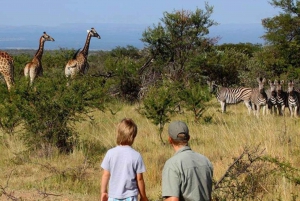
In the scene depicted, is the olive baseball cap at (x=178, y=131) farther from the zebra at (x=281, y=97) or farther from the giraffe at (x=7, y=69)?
the giraffe at (x=7, y=69)

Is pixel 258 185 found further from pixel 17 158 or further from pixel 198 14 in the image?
pixel 198 14

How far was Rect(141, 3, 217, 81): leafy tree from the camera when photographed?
2155cm

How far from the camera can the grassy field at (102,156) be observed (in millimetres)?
7965

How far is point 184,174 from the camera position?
471 centimetres

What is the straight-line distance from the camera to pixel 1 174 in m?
9.41

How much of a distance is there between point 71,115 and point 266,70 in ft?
47.0

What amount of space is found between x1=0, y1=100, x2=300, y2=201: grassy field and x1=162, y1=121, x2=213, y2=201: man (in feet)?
7.67

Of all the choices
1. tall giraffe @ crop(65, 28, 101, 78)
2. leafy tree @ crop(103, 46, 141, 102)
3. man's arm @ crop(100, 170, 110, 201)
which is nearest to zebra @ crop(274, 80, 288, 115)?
leafy tree @ crop(103, 46, 141, 102)

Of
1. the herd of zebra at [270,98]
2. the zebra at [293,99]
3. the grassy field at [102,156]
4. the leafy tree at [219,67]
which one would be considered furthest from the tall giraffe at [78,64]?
the zebra at [293,99]

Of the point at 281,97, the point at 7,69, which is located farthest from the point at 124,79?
the point at 281,97

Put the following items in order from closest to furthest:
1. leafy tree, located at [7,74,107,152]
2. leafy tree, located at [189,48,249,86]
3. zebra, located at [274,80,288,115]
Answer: leafy tree, located at [7,74,107,152]
zebra, located at [274,80,288,115]
leafy tree, located at [189,48,249,86]

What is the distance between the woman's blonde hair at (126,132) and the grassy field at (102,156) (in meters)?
1.90

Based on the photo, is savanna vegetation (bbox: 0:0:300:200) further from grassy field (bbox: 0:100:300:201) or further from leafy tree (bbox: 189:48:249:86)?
leafy tree (bbox: 189:48:249:86)

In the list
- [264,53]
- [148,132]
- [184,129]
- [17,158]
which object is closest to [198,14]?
[264,53]
